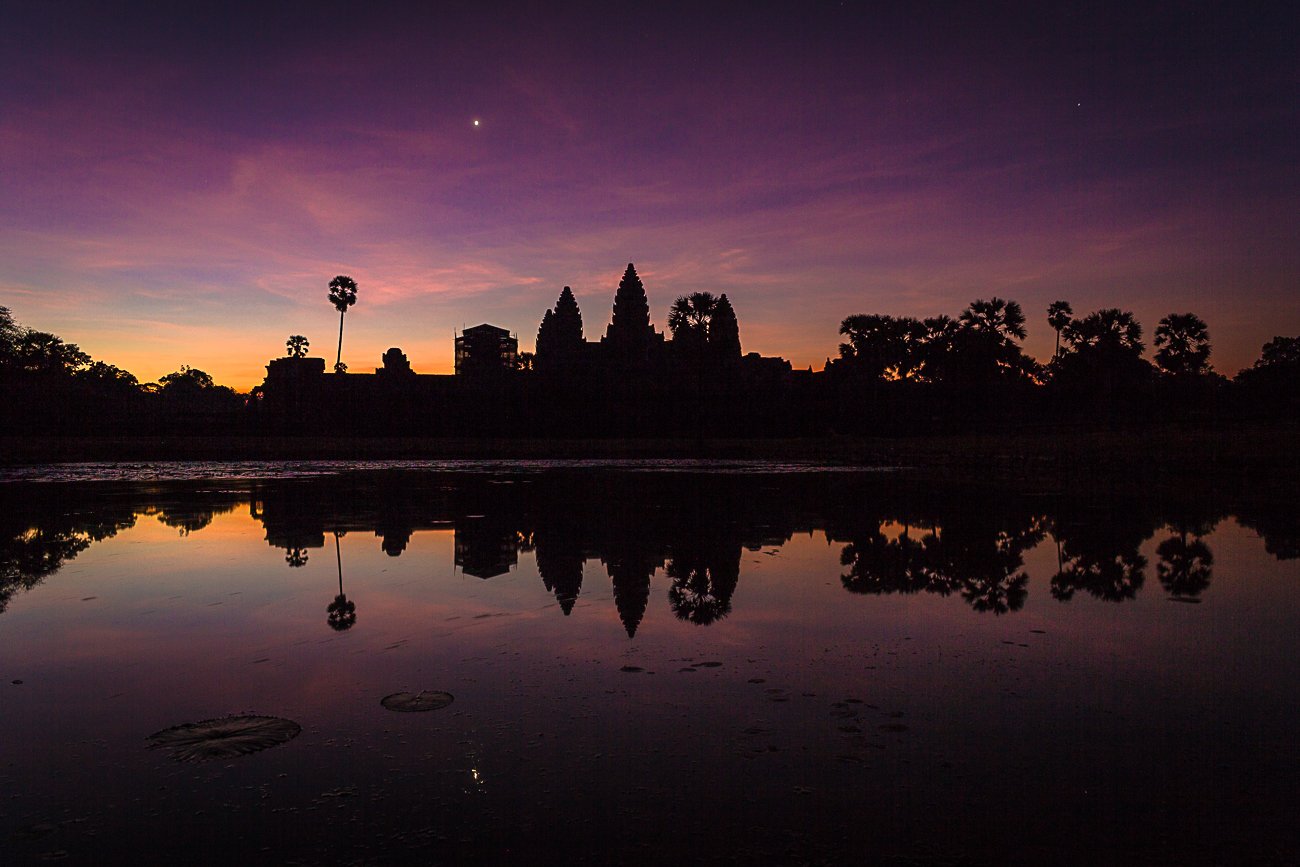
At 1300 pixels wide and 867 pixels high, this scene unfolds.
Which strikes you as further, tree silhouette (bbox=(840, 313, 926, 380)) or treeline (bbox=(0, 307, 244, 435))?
tree silhouette (bbox=(840, 313, 926, 380))

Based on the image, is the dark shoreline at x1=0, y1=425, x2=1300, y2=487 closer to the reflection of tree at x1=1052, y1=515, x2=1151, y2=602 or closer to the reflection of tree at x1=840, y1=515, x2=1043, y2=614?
the reflection of tree at x1=1052, y1=515, x2=1151, y2=602

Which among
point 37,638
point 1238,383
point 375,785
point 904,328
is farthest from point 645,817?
point 904,328

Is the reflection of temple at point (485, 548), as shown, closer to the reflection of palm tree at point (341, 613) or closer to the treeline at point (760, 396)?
the reflection of palm tree at point (341, 613)

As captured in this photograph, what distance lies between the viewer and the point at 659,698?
19.7ft

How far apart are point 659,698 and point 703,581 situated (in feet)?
15.3

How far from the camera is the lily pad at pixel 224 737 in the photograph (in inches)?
199

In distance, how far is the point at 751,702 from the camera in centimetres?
594

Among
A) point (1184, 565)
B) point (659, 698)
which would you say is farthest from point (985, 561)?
point (659, 698)

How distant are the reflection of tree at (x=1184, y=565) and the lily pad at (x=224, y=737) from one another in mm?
9716

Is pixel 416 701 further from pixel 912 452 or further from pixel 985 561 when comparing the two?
pixel 912 452

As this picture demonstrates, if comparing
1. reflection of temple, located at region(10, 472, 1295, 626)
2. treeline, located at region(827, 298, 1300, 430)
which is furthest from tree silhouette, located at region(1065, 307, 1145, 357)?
reflection of temple, located at region(10, 472, 1295, 626)

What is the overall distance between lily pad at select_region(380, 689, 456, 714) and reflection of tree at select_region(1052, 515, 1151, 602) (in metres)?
7.25

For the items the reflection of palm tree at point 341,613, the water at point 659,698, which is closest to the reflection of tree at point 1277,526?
the water at point 659,698

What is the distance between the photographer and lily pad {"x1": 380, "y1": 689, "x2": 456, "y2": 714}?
579 cm
